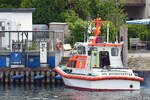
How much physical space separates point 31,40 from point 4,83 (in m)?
4.91

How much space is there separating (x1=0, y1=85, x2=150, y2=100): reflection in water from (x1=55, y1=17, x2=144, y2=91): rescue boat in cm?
56

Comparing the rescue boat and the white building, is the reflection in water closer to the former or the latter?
the rescue boat

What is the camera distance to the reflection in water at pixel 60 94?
35375 mm

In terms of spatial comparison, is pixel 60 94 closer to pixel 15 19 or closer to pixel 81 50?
pixel 81 50

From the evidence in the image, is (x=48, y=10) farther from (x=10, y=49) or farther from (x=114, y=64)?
→ (x=114, y=64)

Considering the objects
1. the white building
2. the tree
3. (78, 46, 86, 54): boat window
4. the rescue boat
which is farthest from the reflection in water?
the tree

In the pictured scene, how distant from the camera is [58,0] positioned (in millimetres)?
60938

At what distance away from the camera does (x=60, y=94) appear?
3700 cm

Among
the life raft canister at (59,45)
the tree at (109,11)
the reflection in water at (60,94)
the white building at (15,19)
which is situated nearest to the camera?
the reflection in water at (60,94)

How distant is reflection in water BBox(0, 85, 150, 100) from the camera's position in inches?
1393

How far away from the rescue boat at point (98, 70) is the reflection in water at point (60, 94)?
557 mm

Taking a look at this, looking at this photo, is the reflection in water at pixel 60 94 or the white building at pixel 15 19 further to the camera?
the white building at pixel 15 19

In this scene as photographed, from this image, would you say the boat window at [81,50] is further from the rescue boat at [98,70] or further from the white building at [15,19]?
the white building at [15,19]

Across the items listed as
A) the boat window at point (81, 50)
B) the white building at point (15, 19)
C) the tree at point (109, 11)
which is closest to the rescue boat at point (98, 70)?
the boat window at point (81, 50)
